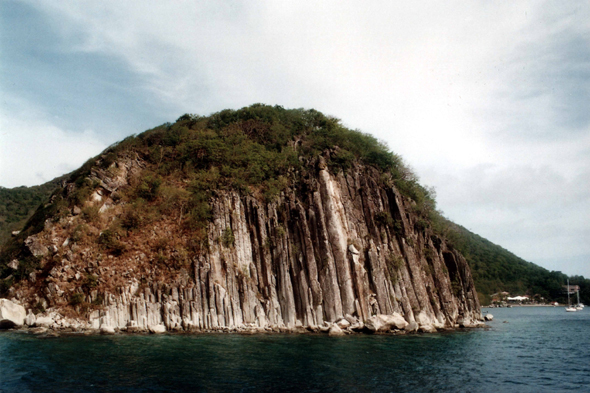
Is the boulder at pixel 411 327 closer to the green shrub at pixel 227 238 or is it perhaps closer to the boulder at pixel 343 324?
the boulder at pixel 343 324

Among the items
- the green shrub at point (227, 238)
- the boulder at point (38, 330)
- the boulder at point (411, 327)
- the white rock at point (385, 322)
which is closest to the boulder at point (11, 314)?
the boulder at point (38, 330)

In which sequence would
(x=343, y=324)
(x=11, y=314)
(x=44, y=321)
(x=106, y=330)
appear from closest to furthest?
(x=106, y=330) → (x=11, y=314) → (x=44, y=321) → (x=343, y=324)

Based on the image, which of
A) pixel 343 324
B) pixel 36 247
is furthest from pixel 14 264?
pixel 343 324

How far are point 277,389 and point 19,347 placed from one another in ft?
57.2

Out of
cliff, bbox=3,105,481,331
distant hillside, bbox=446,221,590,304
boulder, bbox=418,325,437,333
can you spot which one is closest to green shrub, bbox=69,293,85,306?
cliff, bbox=3,105,481,331

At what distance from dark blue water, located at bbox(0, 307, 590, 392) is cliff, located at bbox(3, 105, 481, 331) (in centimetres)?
558

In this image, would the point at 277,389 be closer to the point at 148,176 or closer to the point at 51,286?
the point at 51,286

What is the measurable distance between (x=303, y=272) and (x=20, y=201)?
6455 cm

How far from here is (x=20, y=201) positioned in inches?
2950

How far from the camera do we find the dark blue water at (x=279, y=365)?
54.7ft

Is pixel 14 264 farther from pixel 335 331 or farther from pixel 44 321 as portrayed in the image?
pixel 335 331

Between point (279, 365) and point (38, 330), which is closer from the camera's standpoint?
point (279, 365)

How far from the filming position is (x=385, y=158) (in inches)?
2111

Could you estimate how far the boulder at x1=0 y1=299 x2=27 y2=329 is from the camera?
31.7 metres
